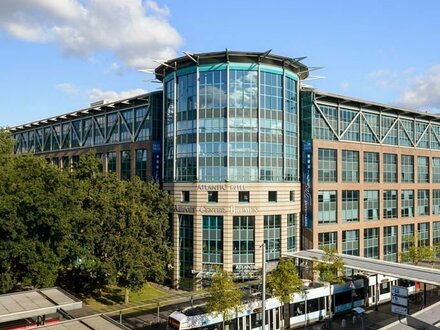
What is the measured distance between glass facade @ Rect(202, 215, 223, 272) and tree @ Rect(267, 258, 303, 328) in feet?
44.9

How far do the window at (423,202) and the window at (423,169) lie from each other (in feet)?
6.44

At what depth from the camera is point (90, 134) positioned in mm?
81000

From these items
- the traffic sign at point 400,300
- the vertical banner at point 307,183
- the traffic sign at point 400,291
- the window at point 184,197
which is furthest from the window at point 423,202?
the window at point 184,197

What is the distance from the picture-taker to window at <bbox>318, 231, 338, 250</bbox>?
60.2m

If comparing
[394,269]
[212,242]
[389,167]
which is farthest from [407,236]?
[212,242]

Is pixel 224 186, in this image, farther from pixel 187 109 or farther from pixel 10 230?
pixel 10 230

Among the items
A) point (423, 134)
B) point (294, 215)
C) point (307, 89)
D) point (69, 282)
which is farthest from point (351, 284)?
point (423, 134)

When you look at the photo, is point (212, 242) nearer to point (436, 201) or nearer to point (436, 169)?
point (436, 201)

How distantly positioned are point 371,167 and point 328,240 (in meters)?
14.8

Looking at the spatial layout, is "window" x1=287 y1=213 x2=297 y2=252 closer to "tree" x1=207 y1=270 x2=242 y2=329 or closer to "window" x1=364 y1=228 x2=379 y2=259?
"window" x1=364 y1=228 x2=379 y2=259

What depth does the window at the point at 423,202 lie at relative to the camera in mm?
75688

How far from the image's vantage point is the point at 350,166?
64.8 meters

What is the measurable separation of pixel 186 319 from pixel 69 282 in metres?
23.0

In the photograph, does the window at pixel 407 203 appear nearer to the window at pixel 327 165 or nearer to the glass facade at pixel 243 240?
the window at pixel 327 165
